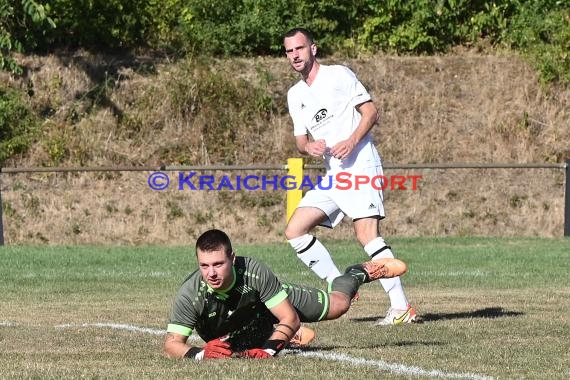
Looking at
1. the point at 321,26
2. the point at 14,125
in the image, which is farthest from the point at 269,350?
the point at 321,26

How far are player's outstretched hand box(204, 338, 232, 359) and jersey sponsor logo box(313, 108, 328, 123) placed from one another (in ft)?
10.1

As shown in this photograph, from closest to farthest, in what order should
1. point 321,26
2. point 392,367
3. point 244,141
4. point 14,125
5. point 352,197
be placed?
point 392,367 < point 352,197 < point 14,125 < point 244,141 < point 321,26

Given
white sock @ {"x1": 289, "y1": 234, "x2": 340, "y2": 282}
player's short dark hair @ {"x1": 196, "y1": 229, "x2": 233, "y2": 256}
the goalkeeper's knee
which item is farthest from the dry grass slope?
player's short dark hair @ {"x1": 196, "y1": 229, "x2": 233, "y2": 256}

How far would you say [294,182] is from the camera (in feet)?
72.5

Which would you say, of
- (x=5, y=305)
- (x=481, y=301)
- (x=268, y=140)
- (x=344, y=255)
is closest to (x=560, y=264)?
(x=344, y=255)

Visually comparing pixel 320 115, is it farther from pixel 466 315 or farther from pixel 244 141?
pixel 244 141

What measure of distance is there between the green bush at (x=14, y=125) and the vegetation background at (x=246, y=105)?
3 centimetres

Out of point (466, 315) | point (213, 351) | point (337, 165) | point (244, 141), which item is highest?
point (337, 165)

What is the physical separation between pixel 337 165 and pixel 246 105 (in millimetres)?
16134

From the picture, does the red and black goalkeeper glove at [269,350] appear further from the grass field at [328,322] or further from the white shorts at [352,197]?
the white shorts at [352,197]

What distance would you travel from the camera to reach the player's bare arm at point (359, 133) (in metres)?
10.1

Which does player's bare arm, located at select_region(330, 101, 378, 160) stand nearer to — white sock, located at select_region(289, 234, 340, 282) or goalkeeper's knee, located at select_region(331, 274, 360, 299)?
white sock, located at select_region(289, 234, 340, 282)

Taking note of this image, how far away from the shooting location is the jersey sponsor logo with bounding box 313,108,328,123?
10.4 metres

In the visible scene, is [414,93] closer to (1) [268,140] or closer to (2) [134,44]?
(1) [268,140]
